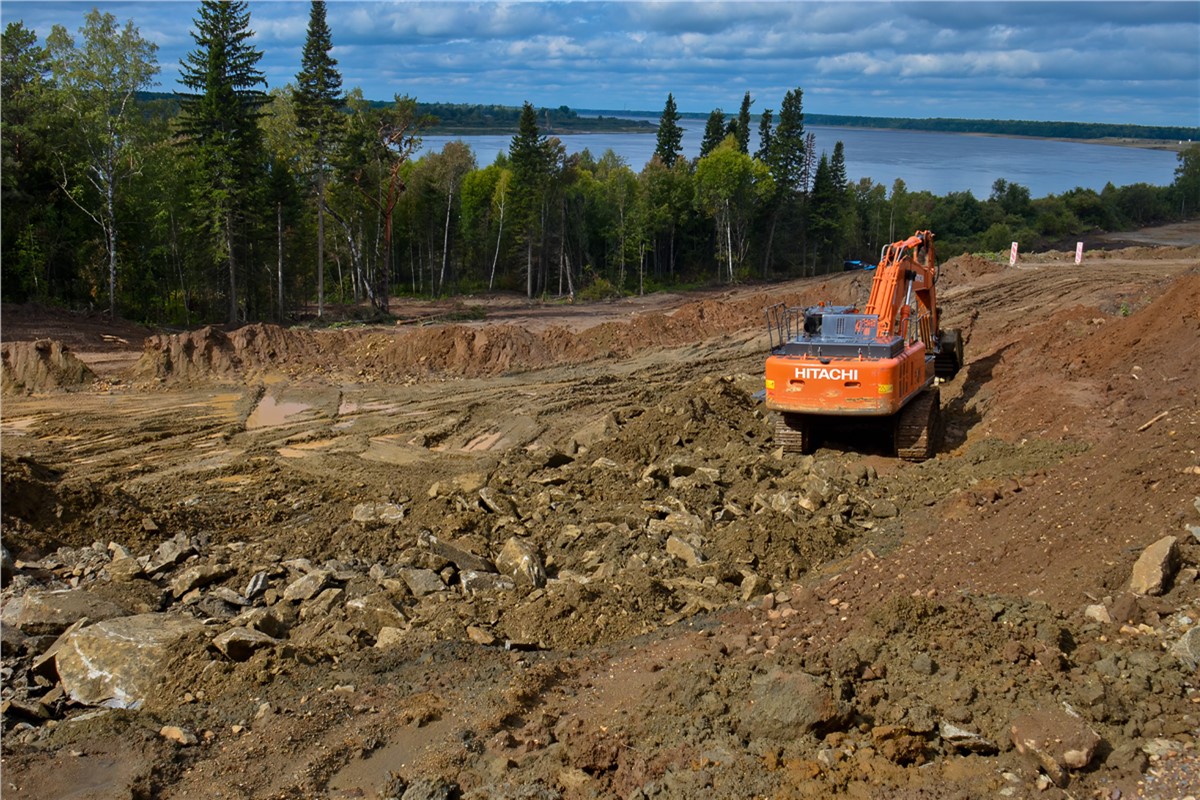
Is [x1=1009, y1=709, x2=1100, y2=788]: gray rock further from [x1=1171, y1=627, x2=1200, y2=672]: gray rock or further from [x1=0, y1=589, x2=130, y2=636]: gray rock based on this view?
[x1=0, y1=589, x2=130, y2=636]: gray rock

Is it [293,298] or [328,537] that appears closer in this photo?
[328,537]

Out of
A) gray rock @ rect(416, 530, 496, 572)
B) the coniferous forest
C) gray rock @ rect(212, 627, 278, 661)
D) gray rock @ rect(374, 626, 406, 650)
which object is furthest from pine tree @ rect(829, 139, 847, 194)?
gray rock @ rect(212, 627, 278, 661)

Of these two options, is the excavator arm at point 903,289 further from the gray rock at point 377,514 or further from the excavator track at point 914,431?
the gray rock at point 377,514

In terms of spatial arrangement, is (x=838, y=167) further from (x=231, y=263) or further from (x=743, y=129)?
(x=231, y=263)

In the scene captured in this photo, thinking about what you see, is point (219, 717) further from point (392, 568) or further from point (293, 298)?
point (293, 298)

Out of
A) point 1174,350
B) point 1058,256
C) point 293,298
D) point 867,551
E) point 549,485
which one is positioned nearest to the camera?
point 867,551

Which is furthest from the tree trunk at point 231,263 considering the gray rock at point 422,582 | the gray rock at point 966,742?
the gray rock at point 966,742

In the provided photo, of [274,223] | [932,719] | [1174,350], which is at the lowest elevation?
[932,719]

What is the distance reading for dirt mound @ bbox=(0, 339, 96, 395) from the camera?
19.2 metres

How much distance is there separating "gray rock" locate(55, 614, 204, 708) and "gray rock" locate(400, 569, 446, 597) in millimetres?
2036

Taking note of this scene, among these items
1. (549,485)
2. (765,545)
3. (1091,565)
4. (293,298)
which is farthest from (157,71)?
(1091,565)

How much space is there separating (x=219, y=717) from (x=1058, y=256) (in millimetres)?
35264

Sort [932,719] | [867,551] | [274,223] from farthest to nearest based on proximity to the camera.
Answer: [274,223]
[867,551]
[932,719]

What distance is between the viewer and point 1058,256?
35.8 m
